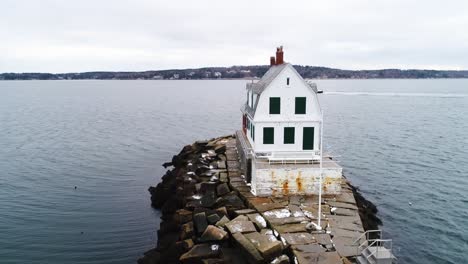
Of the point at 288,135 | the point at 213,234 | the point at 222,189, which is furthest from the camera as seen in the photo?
the point at 288,135

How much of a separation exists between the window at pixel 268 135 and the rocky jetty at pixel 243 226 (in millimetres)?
2996

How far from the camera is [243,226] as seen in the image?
1808 centimetres

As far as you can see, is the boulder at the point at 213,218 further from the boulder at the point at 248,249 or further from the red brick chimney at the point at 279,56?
the red brick chimney at the point at 279,56

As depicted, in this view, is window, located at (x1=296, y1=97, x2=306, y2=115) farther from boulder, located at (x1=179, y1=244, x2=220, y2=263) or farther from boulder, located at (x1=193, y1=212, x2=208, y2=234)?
boulder, located at (x1=179, y1=244, x2=220, y2=263)

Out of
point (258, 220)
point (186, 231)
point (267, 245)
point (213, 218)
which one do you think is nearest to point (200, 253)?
point (213, 218)

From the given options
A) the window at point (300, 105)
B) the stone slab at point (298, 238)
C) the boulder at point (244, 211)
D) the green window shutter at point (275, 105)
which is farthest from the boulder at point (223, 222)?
the window at point (300, 105)

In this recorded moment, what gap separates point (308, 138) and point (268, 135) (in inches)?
98.1

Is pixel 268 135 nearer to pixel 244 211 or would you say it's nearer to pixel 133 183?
pixel 244 211

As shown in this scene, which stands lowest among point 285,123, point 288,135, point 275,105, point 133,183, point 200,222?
point 133,183

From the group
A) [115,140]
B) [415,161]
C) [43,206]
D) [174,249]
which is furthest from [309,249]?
[115,140]

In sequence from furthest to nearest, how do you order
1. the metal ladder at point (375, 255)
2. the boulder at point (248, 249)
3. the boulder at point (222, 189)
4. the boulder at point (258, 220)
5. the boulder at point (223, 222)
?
the boulder at point (222, 189) → the boulder at point (223, 222) → the boulder at point (258, 220) → the boulder at point (248, 249) → the metal ladder at point (375, 255)

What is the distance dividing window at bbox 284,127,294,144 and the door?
0.71 m

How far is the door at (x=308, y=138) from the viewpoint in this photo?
2469cm

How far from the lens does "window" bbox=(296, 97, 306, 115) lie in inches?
963
